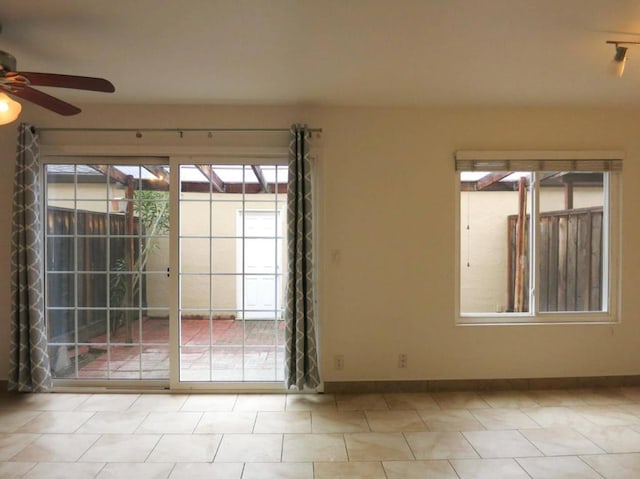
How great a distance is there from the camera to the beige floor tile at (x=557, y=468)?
2.23 meters

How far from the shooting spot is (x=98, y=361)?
3.52 metres

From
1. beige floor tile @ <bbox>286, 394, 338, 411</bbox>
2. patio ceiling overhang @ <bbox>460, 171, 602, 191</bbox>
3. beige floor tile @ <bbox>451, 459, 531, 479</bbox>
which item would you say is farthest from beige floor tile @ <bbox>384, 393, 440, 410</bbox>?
patio ceiling overhang @ <bbox>460, 171, 602, 191</bbox>

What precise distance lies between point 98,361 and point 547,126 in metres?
4.57

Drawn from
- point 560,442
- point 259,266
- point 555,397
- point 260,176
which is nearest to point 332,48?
point 260,176

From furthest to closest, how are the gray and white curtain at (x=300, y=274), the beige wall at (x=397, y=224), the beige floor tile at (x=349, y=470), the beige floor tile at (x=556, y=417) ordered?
the beige wall at (x=397, y=224)
the gray and white curtain at (x=300, y=274)
the beige floor tile at (x=556, y=417)
the beige floor tile at (x=349, y=470)

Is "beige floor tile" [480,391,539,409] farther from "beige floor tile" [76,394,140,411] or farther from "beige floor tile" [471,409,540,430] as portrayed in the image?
"beige floor tile" [76,394,140,411]

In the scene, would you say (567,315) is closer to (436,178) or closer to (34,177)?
(436,178)

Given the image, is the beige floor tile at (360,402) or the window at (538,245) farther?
the window at (538,245)

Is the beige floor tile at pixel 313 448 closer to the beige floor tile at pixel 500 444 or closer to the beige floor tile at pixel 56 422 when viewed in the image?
the beige floor tile at pixel 500 444

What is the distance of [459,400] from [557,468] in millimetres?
988

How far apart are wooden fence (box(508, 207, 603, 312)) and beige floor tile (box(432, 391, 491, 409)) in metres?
0.92

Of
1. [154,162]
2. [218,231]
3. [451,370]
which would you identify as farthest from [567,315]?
[154,162]

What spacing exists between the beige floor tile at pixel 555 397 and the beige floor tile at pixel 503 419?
360 mm

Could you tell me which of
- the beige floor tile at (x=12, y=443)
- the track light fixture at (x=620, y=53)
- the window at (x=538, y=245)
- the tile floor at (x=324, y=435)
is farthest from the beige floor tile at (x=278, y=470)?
the track light fixture at (x=620, y=53)
